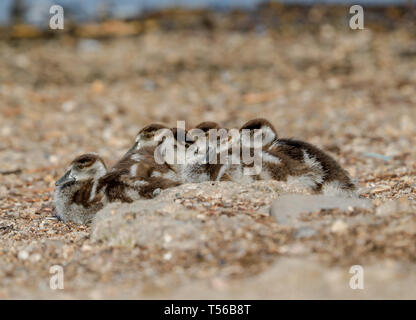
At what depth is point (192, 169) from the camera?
554 centimetres

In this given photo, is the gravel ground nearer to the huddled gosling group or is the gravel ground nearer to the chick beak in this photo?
the huddled gosling group

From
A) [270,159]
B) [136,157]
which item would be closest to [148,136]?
[136,157]

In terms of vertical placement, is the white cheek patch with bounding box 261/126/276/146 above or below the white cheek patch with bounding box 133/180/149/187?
above

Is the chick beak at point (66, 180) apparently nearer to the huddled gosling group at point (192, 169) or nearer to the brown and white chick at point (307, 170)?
the huddled gosling group at point (192, 169)

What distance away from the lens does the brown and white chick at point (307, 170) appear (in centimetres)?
513

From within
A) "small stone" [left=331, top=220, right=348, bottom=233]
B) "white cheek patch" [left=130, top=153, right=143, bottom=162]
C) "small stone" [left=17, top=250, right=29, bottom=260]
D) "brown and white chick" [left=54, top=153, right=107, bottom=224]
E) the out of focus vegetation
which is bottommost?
"small stone" [left=17, top=250, right=29, bottom=260]

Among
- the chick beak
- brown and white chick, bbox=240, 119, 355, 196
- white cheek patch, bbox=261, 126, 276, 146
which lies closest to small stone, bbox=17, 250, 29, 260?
the chick beak

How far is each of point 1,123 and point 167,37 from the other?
5897mm

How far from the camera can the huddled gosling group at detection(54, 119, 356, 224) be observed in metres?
5.18

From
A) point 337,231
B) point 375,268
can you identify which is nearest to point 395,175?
point 337,231

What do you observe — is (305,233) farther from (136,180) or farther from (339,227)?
(136,180)

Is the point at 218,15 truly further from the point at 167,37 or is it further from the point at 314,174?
the point at 314,174
